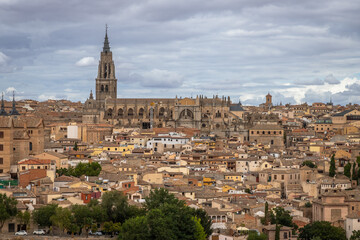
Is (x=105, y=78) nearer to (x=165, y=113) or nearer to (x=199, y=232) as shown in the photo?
(x=165, y=113)

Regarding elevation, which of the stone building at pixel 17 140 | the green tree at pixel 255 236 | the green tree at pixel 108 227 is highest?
the stone building at pixel 17 140

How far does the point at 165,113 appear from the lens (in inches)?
4875

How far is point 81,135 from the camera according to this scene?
109688 millimetres

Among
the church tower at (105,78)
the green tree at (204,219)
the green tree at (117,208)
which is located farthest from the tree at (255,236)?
the church tower at (105,78)

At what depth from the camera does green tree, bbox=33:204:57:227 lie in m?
43.7

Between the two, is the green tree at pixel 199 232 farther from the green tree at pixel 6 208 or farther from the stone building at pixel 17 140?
the stone building at pixel 17 140

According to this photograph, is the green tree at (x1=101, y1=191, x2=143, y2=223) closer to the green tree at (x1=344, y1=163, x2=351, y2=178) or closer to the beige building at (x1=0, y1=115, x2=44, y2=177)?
the beige building at (x1=0, y1=115, x2=44, y2=177)

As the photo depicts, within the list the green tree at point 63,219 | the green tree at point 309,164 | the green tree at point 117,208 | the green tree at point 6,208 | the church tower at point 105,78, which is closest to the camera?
the green tree at point 6,208

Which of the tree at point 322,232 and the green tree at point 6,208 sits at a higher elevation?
the green tree at point 6,208

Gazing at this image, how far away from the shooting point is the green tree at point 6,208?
42.6 metres

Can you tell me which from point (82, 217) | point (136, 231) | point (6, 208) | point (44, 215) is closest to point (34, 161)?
point (44, 215)

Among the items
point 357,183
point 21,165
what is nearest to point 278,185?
point 357,183

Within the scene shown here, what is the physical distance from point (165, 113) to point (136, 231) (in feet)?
274

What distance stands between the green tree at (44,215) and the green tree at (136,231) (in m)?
5.18
